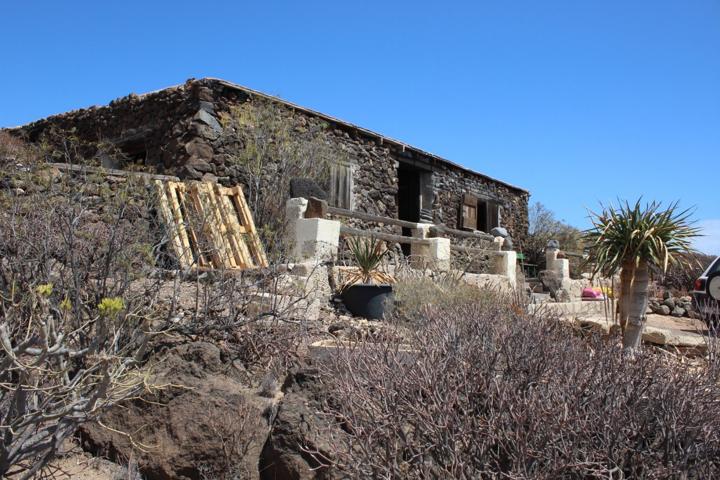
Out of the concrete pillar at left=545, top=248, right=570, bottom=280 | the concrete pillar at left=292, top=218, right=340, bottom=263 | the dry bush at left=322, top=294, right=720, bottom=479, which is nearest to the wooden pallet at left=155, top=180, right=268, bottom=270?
the concrete pillar at left=292, top=218, right=340, bottom=263

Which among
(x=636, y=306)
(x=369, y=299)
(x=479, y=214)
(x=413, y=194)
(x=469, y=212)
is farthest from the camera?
(x=479, y=214)

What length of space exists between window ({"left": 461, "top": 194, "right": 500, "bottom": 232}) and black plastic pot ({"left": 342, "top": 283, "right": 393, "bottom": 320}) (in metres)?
8.79

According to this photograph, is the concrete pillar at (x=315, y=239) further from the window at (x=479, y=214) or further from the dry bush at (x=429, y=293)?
the window at (x=479, y=214)

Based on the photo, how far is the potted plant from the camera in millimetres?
7578

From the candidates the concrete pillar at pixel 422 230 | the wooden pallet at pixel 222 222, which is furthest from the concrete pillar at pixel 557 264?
the wooden pallet at pixel 222 222

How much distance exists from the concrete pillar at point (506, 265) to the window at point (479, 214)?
410 centimetres

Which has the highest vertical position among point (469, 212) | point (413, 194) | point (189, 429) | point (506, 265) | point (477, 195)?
point (477, 195)

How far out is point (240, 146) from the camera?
34.4ft

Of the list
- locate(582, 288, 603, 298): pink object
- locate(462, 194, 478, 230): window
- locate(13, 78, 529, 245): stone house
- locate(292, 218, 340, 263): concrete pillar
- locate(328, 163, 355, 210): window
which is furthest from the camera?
locate(462, 194, 478, 230): window

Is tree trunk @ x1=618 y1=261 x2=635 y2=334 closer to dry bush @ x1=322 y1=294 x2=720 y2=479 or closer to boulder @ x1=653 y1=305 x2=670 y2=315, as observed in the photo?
dry bush @ x1=322 y1=294 x2=720 y2=479

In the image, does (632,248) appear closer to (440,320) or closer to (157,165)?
(440,320)

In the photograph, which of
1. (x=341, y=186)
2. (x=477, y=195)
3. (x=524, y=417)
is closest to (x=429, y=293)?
(x=524, y=417)

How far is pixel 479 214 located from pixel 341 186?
6.01 metres

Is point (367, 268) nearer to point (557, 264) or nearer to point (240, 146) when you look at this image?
point (240, 146)
